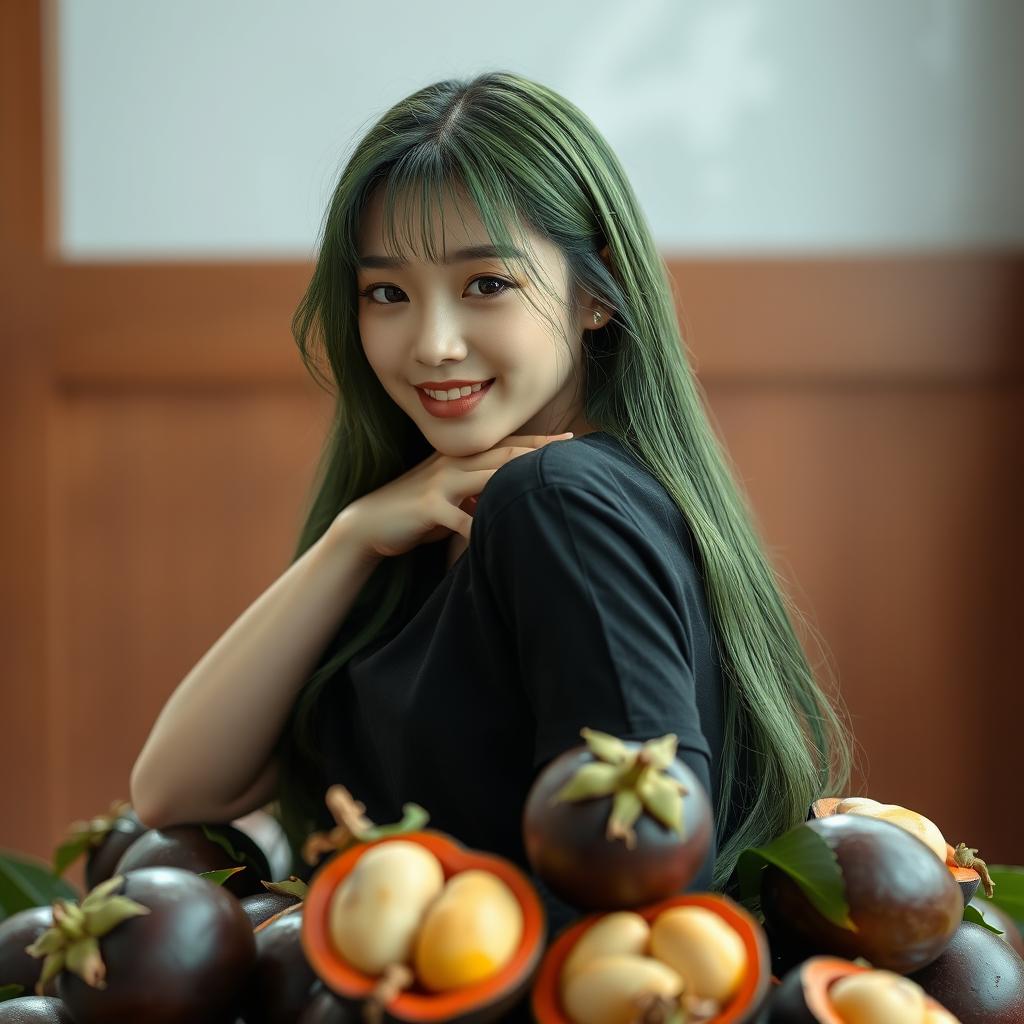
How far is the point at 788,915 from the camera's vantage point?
0.68 metres

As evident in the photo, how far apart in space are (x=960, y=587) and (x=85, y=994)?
61.2 inches

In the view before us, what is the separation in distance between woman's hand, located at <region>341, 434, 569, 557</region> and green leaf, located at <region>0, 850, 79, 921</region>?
1.39ft

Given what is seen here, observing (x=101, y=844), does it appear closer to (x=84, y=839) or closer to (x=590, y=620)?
(x=84, y=839)

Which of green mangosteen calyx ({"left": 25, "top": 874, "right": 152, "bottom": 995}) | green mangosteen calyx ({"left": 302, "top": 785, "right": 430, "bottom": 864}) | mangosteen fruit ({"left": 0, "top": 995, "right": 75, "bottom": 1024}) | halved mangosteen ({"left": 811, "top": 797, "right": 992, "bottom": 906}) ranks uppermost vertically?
green mangosteen calyx ({"left": 302, "top": 785, "right": 430, "bottom": 864})

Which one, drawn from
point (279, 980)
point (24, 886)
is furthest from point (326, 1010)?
point (24, 886)

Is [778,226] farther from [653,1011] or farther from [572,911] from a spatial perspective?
[653,1011]

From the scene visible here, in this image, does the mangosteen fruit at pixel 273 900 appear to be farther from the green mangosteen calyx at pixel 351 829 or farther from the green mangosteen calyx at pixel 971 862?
the green mangosteen calyx at pixel 971 862

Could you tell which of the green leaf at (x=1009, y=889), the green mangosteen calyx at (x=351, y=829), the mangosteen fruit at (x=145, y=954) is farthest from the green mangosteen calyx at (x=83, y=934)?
the green leaf at (x=1009, y=889)

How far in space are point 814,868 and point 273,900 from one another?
34 cm

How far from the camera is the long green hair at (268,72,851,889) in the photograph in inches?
35.2

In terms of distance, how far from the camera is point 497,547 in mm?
777

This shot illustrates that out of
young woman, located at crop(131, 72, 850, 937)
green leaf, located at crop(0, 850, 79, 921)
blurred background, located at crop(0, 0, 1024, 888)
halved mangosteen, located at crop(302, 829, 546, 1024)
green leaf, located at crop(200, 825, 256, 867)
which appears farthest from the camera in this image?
blurred background, located at crop(0, 0, 1024, 888)

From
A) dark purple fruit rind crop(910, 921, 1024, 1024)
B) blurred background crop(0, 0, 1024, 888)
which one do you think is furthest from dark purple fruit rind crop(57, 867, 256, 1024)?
blurred background crop(0, 0, 1024, 888)

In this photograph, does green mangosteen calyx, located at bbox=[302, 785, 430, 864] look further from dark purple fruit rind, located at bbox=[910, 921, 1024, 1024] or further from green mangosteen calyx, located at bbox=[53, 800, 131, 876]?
green mangosteen calyx, located at bbox=[53, 800, 131, 876]
